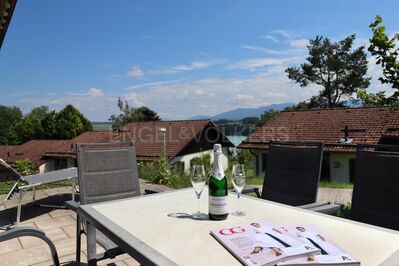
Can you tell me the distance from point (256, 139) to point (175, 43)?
25.2ft

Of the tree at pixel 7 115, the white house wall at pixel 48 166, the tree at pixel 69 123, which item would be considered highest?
the tree at pixel 7 115

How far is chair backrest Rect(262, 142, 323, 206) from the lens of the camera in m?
2.19

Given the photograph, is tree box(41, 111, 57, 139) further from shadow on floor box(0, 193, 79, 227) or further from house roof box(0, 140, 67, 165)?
shadow on floor box(0, 193, 79, 227)

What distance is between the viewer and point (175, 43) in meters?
15.5

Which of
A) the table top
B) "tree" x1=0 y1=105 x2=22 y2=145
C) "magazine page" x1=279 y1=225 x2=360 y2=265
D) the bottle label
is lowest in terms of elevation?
the table top

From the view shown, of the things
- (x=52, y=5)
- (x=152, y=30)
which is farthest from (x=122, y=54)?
(x=52, y=5)

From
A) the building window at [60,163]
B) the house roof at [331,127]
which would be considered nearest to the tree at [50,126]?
the building window at [60,163]

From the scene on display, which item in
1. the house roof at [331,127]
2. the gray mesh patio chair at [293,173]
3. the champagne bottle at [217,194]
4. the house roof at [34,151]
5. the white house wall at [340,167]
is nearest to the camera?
the champagne bottle at [217,194]

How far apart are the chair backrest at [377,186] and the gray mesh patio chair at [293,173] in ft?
0.86

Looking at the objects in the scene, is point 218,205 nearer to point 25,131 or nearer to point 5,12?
point 5,12

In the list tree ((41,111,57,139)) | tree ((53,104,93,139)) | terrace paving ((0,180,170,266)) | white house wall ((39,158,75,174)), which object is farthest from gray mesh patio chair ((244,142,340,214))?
tree ((41,111,57,139))

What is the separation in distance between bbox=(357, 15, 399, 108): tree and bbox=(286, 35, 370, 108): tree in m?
19.2

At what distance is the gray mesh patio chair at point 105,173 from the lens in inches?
89.4

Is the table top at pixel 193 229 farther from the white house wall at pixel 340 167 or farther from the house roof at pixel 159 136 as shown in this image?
the house roof at pixel 159 136
